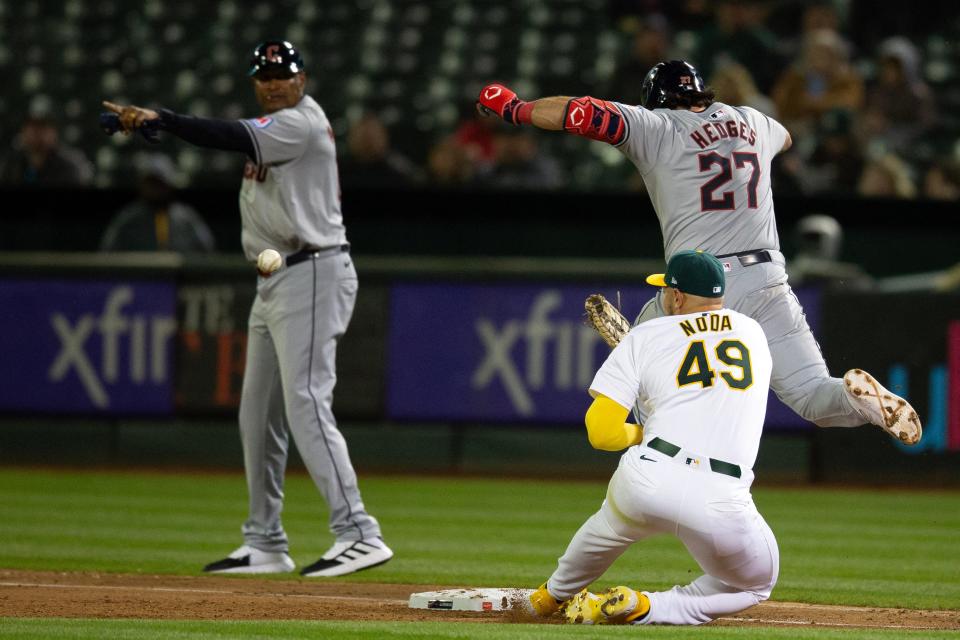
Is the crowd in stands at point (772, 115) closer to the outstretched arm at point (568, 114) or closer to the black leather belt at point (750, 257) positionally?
the black leather belt at point (750, 257)

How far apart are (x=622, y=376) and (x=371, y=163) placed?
897 cm

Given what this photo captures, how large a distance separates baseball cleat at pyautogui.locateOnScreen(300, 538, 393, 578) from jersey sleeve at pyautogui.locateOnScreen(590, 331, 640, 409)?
209cm

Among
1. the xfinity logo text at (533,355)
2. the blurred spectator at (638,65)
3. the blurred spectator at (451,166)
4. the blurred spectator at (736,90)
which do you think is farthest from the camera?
the blurred spectator at (638,65)

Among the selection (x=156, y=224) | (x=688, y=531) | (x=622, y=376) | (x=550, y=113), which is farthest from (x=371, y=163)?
(x=688, y=531)

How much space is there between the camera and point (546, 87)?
16.0 metres

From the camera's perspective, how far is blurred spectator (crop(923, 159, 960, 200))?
13.0 m

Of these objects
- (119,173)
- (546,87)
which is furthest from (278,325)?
(546,87)

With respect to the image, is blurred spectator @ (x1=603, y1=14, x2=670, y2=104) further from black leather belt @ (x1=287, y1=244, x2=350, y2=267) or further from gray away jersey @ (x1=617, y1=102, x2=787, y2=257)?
gray away jersey @ (x1=617, y1=102, x2=787, y2=257)

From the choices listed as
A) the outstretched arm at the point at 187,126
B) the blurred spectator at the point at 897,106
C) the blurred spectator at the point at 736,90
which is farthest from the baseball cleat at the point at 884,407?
the blurred spectator at the point at 897,106

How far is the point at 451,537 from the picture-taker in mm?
8406

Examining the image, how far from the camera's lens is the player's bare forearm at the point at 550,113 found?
582 cm

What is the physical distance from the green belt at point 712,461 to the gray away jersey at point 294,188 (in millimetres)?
2330

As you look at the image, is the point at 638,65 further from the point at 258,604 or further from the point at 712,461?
the point at 712,461

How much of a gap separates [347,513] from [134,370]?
5805 mm
